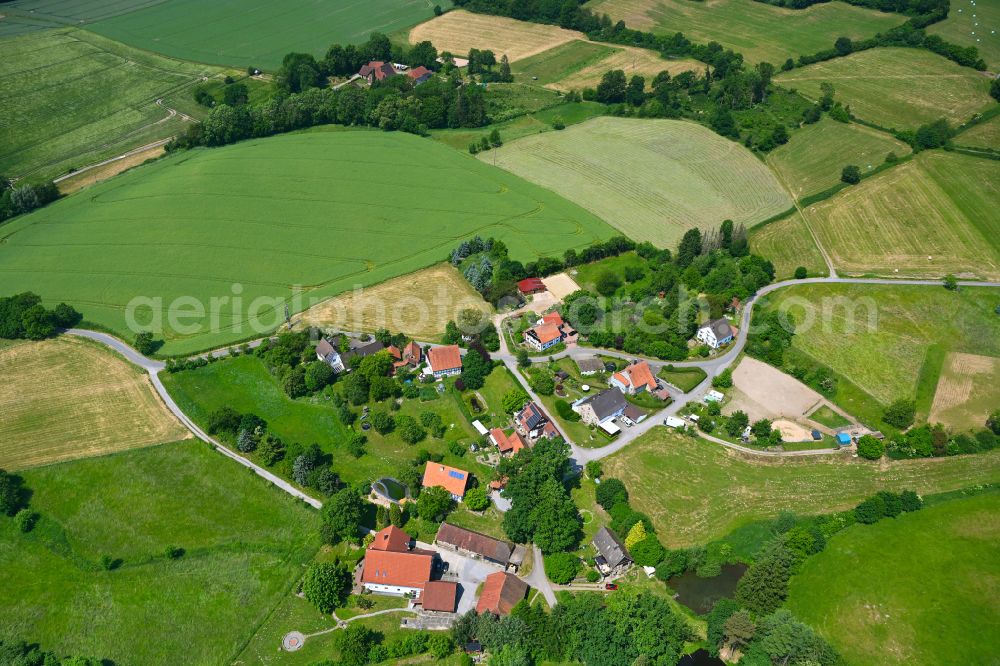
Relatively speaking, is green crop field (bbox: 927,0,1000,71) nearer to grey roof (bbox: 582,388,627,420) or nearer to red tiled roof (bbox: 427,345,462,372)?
grey roof (bbox: 582,388,627,420)

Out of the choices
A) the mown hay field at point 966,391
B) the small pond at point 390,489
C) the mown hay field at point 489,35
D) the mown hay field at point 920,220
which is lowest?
the small pond at point 390,489

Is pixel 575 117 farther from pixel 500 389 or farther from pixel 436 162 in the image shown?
pixel 500 389

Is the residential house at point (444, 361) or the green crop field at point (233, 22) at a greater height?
the green crop field at point (233, 22)

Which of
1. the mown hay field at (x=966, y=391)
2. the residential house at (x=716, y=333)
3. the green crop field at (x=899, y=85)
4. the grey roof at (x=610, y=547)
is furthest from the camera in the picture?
the green crop field at (x=899, y=85)

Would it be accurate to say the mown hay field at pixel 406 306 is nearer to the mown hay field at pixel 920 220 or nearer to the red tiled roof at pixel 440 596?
the red tiled roof at pixel 440 596

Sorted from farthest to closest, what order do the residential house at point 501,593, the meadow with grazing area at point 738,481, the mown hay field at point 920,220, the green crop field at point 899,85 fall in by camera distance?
the green crop field at point 899,85
the mown hay field at point 920,220
the meadow with grazing area at point 738,481
the residential house at point 501,593

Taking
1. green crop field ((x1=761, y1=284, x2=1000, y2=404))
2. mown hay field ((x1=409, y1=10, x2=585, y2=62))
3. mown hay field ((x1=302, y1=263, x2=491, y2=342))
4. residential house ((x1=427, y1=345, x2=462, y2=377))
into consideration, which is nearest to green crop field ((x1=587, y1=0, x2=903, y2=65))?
mown hay field ((x1=409, y1=10, x2=585, y2=62))

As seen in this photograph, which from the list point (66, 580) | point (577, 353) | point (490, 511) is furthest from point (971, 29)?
point (66, 580)

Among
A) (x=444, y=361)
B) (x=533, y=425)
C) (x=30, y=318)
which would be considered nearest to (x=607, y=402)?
(x=533, y=425)

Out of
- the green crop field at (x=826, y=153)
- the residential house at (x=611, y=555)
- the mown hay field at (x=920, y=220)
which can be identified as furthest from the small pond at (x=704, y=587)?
the green crop field at (x=826, y=153)
